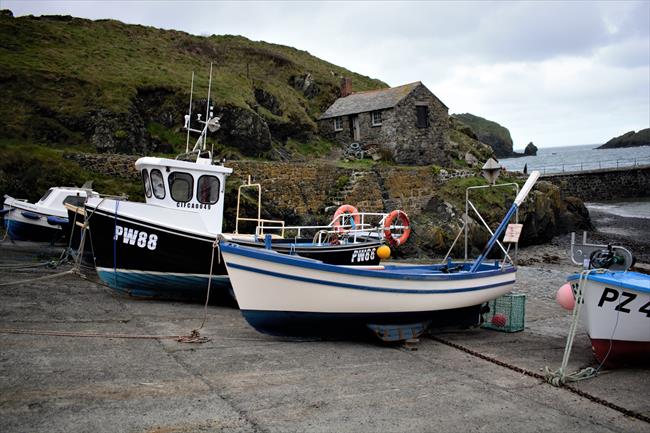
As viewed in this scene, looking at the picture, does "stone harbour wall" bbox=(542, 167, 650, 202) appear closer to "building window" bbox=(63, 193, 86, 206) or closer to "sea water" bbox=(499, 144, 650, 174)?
"sea water" bbox=(499, 144, 650, 174)

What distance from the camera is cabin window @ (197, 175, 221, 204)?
1066cm

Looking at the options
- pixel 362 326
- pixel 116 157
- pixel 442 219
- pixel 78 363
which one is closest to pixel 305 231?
pixel 442 219

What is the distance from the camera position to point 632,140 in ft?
418

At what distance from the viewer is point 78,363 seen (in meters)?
5.64

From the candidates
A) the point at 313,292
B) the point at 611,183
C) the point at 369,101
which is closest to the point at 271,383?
the point at 313,292

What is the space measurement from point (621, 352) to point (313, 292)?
12.8 ft

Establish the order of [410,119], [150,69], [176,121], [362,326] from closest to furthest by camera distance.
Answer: [362,326]
[176,121]
[150,69]
[410,119]

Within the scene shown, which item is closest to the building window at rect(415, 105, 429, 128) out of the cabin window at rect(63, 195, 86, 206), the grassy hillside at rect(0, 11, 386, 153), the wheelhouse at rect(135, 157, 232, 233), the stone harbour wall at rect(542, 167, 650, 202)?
the grassy hillside at rect(0, 11, 386, 153)

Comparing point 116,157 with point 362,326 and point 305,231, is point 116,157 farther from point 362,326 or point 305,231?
point 362,326

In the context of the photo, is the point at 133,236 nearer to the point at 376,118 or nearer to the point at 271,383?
the point at 271,383

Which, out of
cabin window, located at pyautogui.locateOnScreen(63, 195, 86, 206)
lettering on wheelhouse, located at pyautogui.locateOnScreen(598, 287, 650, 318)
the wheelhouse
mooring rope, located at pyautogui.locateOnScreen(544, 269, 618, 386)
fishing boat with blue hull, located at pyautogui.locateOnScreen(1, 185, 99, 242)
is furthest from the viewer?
cabin window, located at pyautogui.locateOnScreen(63, 195, 86, 206)

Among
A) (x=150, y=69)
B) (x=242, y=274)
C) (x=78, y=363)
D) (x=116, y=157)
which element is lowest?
(x=78, y=363)

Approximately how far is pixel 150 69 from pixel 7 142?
946 centimetres

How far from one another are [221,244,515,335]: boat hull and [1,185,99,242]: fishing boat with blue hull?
935 centimetres
